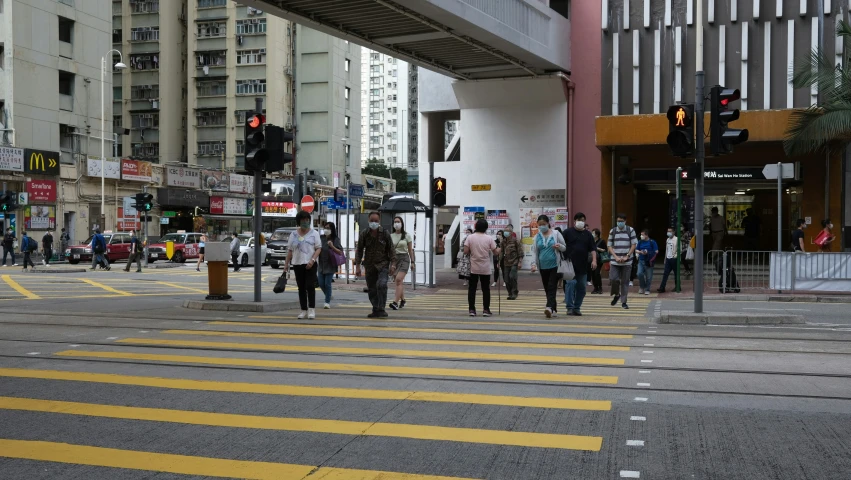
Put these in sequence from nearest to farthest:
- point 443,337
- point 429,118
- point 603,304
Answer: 1. point 443,337
2. point 603,304
3. point 429,118

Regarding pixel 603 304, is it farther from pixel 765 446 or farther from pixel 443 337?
pixel 765 446

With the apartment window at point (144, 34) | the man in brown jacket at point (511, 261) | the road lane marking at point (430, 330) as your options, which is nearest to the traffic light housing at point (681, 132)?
the road lane marking at point (430, 330)

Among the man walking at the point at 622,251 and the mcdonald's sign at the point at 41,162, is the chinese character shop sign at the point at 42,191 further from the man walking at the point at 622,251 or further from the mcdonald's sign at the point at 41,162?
the man walking at the point at 622,251

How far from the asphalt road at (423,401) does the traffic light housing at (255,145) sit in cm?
349

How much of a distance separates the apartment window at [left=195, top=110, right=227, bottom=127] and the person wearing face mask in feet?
162

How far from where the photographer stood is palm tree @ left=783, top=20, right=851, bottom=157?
23.5 metres

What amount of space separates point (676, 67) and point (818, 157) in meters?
5.41

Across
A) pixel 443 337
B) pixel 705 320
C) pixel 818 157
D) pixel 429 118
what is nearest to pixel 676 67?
pixel 818 157

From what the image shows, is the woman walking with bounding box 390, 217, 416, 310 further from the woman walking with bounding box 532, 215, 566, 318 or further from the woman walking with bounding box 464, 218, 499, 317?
the woman walking with bounding box 532, 215, 566, 318

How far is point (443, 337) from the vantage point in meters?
11.6

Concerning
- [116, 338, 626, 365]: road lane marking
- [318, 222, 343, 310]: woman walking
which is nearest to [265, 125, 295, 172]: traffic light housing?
[318, 222, 343, 310]: woman walking

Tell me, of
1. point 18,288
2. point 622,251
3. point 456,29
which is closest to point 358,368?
point 622,251

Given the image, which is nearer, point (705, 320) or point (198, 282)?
point (705, 320)

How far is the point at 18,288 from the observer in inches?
867
